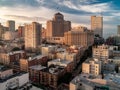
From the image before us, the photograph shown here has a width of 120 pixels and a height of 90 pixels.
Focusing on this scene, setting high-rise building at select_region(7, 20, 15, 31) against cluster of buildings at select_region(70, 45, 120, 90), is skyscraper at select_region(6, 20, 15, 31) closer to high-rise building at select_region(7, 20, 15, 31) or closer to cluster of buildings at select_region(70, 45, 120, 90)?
high-rise building at select_region(7, 20, 15, 31)

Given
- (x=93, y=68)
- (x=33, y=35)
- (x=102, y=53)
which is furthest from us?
(x=33, y=35)

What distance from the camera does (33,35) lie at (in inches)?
543

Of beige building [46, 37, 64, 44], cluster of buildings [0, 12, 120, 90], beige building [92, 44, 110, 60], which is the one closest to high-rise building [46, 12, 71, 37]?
beige building [46, 37, 64, 44]

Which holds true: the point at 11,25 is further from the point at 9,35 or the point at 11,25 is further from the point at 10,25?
the point at 9,35

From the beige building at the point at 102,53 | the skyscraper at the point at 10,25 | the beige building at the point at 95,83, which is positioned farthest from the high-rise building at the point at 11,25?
the beige building at the point at 95,83

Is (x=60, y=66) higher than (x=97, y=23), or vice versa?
(x=97, y=23)

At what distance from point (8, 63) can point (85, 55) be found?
4.93 meters

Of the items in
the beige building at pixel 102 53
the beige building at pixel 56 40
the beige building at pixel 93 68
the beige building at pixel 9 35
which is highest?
the beige building at pixel 9 35

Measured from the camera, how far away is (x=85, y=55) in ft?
36.7

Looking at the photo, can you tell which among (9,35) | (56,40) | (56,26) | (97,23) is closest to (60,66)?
(56,40)

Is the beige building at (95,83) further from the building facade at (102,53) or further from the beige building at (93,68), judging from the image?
the building facade at (102,53)

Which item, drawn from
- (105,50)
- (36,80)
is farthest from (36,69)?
(105,50)

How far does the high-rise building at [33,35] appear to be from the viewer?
13.6 m

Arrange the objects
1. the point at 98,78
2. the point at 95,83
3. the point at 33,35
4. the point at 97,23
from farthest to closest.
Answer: the point at 97,23 → the point at 33,35 → the point at 98,78 → the point at 95,83
